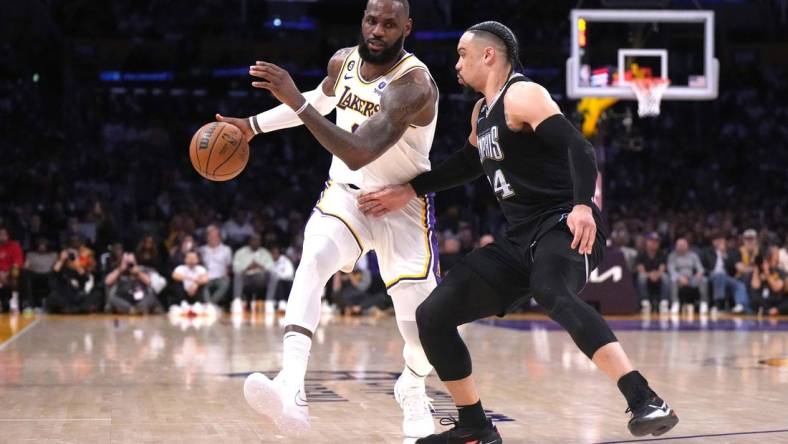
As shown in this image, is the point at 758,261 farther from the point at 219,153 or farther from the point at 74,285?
the point at 219,153

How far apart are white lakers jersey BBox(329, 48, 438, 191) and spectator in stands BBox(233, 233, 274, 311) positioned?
1154 centimetres

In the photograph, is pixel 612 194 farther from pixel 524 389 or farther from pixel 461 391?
pixel 461 391

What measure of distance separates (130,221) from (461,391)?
16.2 meters

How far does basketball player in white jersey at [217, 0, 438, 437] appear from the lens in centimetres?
523

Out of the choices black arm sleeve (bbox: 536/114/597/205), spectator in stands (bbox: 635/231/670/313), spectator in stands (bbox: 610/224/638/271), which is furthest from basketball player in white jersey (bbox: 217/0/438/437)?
spectator in stands (bbox: 635/231/670/313)

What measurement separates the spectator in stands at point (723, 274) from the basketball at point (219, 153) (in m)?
13.9

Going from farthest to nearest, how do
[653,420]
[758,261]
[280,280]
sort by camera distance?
[758,261]
[280,280]
[653,420]

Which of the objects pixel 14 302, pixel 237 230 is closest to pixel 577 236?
pixel 14 302

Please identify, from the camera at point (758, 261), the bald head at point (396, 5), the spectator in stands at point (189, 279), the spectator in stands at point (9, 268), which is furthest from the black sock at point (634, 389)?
the camera at point (758, 261)

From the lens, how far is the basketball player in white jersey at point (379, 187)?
17.2 feet

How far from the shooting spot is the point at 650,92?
1563 cm

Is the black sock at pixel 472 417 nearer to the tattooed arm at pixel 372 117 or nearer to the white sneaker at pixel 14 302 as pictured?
the tattooed arm at pixel 372 117

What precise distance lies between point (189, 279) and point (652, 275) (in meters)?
7.35

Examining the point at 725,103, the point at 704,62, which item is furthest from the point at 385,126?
the point at 725,103
